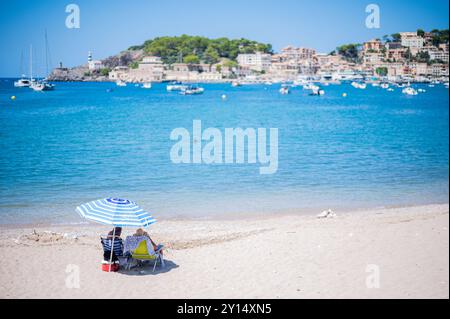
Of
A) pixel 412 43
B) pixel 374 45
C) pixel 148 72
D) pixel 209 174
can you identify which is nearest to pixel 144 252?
pixel 209 174

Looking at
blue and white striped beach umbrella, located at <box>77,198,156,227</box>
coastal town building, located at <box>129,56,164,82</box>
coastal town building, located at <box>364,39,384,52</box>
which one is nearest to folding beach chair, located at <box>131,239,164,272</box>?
blue and white striped beach umbrella, located at <box>77,198,156,227</box>

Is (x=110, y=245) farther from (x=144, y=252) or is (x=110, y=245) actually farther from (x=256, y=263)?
(x=256, y=263)

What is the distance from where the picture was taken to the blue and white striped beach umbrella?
26.0ft

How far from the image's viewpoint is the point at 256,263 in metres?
8.48

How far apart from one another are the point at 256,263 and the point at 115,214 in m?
2.46

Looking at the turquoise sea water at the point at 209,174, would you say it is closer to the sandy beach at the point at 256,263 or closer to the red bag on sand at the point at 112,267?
the sandy beach at the point at 256,263

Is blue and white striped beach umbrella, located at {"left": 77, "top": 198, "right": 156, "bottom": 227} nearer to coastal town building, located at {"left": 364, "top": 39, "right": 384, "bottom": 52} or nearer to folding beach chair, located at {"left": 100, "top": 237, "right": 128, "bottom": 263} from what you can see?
folding beach chair, located at {"left": 100, "top": 237, "right": 128, "bottom": 263}

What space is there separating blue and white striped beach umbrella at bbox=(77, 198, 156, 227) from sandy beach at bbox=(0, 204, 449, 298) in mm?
886

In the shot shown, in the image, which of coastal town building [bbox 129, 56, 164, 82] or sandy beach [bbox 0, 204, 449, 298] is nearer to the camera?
sandy beach [bbox 0, 204, 449, 298]

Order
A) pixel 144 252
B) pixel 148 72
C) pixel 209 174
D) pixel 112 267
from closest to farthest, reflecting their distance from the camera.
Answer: pixel 112 267 < pixel 144 252 < pixel 209 174 < pixel 148 72

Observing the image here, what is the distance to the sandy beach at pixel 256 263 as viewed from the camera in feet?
23.6

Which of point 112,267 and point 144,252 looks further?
point 144,252

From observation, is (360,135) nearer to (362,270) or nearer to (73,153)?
(73,153)
